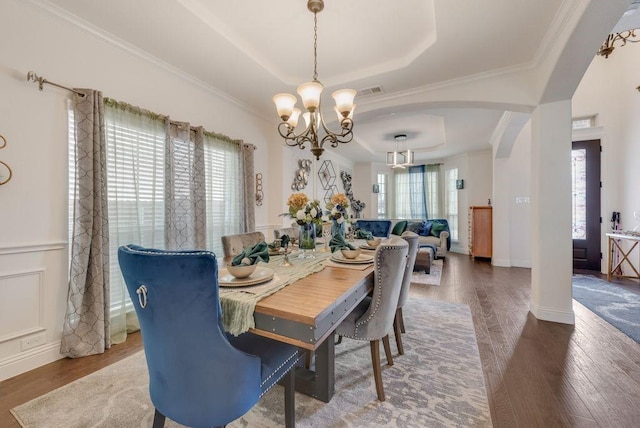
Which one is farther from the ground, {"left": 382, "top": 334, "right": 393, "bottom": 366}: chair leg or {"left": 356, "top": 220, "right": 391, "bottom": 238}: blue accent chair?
{"left": 356, "top": 220, "right": 391, "bottom": 238}: blue accent chair

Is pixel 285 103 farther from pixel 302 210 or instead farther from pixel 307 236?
pixel 307 236

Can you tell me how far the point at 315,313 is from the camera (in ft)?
3.33

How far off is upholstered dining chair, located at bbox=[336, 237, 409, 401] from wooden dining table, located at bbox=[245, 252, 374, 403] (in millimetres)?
99

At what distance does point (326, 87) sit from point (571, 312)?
143 inches

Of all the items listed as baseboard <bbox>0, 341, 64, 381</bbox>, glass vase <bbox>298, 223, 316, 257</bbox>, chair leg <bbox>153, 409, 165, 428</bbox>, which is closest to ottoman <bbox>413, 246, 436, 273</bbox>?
glass vase <bbox>298, 223, 316, 257</bbox>

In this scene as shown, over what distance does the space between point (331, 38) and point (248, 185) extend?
2.09 metres

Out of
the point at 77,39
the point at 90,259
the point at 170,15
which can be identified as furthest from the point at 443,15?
the point at 90,259

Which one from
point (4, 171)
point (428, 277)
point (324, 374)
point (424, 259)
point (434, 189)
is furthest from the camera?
point (434, 189)

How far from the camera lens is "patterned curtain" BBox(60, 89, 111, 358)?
2070mm

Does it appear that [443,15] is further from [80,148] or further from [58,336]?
[58,336]

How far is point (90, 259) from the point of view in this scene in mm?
2137

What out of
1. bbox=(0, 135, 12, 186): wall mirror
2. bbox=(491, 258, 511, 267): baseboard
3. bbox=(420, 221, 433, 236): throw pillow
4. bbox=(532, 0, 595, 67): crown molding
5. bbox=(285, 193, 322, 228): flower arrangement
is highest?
bbox=(532, 0, 595, 67): crown molding

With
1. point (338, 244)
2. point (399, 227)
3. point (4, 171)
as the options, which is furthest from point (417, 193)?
point (4, 171)

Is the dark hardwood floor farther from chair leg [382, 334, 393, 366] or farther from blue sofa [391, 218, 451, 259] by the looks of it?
blue sofa [391, 218, 451, 259]
